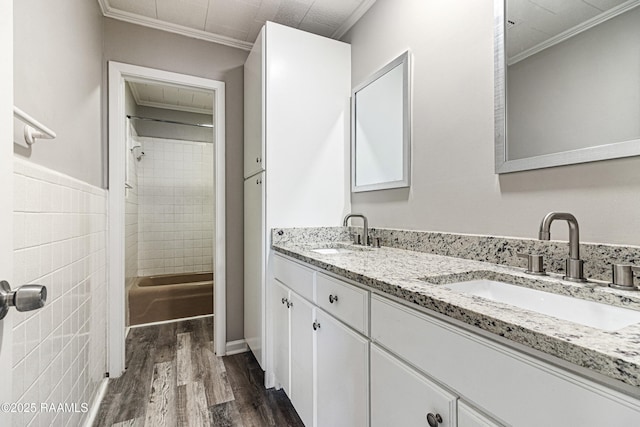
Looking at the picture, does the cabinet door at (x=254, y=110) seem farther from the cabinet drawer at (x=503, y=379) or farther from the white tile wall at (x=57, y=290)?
the cabinet drawer at (x=503, y=379)

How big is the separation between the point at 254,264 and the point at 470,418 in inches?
64.5

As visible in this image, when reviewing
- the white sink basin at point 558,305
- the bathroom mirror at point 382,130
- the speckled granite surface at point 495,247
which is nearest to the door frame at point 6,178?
the white sink basin at point 558,305

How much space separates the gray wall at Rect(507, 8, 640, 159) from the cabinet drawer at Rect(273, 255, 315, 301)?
970 millimetres

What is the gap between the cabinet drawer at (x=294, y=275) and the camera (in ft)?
4.56

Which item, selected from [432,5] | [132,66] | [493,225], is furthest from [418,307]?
[132,66]

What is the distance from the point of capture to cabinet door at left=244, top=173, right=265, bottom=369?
1.92 meters

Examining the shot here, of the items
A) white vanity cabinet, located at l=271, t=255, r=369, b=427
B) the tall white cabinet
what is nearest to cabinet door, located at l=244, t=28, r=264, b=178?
the tall white cabinet

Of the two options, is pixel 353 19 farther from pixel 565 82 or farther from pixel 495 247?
pixel 495 247

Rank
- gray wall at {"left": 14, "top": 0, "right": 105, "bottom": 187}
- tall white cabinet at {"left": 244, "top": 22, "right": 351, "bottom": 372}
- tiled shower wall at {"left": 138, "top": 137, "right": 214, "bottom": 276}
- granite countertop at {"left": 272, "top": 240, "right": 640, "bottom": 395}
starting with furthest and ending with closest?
tiled shower wall at {"left": 138, "top": 137, "right": 214, "bottom": 276}, tall white cabinet at {"left": 244, "top": 22, "right": 351, "bottom": 372}, gray wall at {"left": 14, "top": 0, "right": 105, "bottom": 187}, granite countertop at {"left": 272, "top": 240, "right": 640, "bottom": 395}

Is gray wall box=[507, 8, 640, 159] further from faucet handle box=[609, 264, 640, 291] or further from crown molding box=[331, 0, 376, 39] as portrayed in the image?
crown molding box=[331, 0, 376, 39]

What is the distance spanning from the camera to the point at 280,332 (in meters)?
1.75

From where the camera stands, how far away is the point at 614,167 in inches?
34.3

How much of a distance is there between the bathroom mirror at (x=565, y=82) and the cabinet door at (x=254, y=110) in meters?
1.29

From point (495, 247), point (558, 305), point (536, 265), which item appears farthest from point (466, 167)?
point (558, 305)
